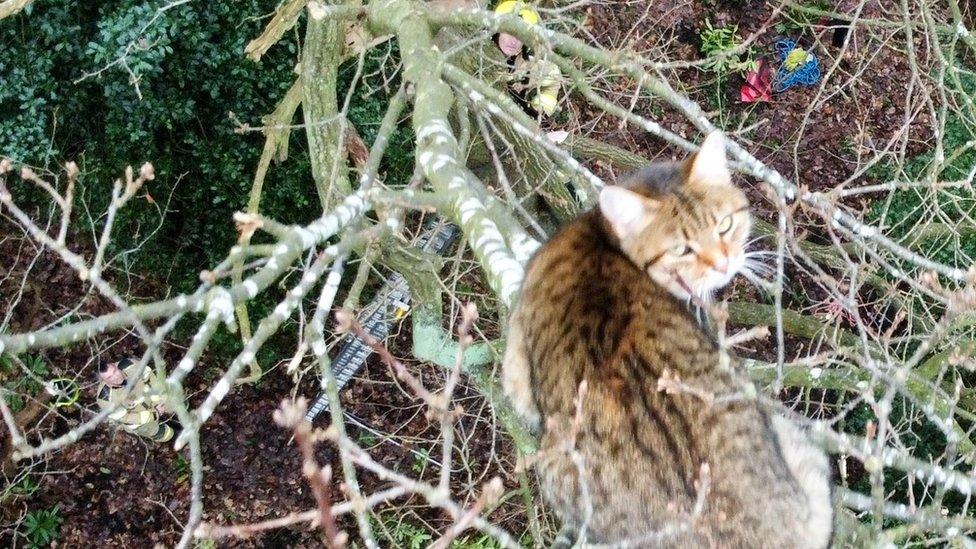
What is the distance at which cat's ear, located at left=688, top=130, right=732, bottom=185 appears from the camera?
106 inches

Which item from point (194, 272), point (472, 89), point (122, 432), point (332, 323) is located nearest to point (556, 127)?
point (332, 323)

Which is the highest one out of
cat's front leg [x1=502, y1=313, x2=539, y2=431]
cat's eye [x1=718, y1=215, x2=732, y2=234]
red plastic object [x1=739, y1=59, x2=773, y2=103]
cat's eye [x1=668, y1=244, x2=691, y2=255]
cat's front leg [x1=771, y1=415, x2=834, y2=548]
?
cat's eye [x1=668, y1=244, x2=691, y2=255]

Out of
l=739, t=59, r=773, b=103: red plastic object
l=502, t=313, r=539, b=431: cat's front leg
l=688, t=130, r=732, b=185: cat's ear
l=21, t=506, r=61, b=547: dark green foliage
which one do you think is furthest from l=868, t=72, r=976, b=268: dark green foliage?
l=21, t=506, r=61, b=547: dark green foliage

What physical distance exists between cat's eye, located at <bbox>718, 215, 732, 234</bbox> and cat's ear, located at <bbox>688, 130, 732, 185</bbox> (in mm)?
132

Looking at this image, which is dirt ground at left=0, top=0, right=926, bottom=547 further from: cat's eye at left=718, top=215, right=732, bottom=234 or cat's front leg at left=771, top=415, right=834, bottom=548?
cat's front leg at left=771, top=415, right=834, bottom=548

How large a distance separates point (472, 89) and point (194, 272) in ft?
11.1

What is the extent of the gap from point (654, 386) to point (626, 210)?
0.69m

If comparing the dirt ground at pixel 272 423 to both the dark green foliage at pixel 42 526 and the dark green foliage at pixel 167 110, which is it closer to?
the dark green foliage at pixel 42 526

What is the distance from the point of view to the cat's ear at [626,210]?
2.58 meters

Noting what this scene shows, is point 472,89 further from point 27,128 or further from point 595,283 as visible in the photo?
point 27,128

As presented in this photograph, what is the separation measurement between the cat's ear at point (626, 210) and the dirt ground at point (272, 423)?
236cm

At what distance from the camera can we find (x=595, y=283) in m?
2.56

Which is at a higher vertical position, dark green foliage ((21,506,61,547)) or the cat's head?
the cat's head

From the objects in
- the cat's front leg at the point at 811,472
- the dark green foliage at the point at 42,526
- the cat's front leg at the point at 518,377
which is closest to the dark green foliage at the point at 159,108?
the dark green foliage at the point at 42,526
